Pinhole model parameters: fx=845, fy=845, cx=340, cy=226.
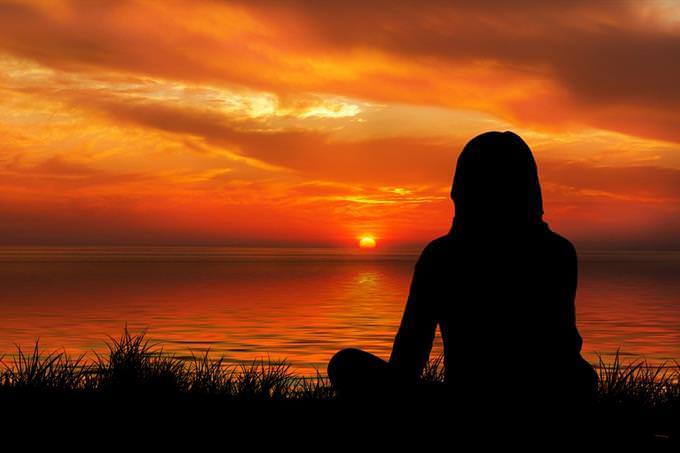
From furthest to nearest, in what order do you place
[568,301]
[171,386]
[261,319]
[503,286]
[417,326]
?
[261,319]
[171,386]
[417,326]
[568,301]
[503,286]

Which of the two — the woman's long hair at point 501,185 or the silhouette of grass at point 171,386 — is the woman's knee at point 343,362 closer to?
the woman's long hair at point 501,185

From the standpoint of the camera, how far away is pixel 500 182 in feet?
14.5

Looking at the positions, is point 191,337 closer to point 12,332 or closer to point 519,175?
point 12,332

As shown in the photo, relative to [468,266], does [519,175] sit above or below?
above

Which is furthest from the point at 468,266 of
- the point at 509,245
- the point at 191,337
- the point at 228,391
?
the point at 191,337

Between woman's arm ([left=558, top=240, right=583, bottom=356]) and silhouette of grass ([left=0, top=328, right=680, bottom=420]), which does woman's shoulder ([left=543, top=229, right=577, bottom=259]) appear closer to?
woman's arm ([left=558, top=240, right=583, bottom=356])

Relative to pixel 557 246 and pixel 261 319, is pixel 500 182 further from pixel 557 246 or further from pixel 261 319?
pixel 261 319

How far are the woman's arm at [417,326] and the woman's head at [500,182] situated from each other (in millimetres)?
387

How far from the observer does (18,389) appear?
804 cm

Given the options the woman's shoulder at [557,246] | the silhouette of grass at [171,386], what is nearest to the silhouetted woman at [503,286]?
the woman's shoulder at [557,246]

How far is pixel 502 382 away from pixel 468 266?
2.08 ft

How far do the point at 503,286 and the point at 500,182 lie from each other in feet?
1.78

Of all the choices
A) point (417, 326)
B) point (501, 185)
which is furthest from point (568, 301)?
point (417, 326)

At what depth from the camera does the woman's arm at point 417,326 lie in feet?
14.9
